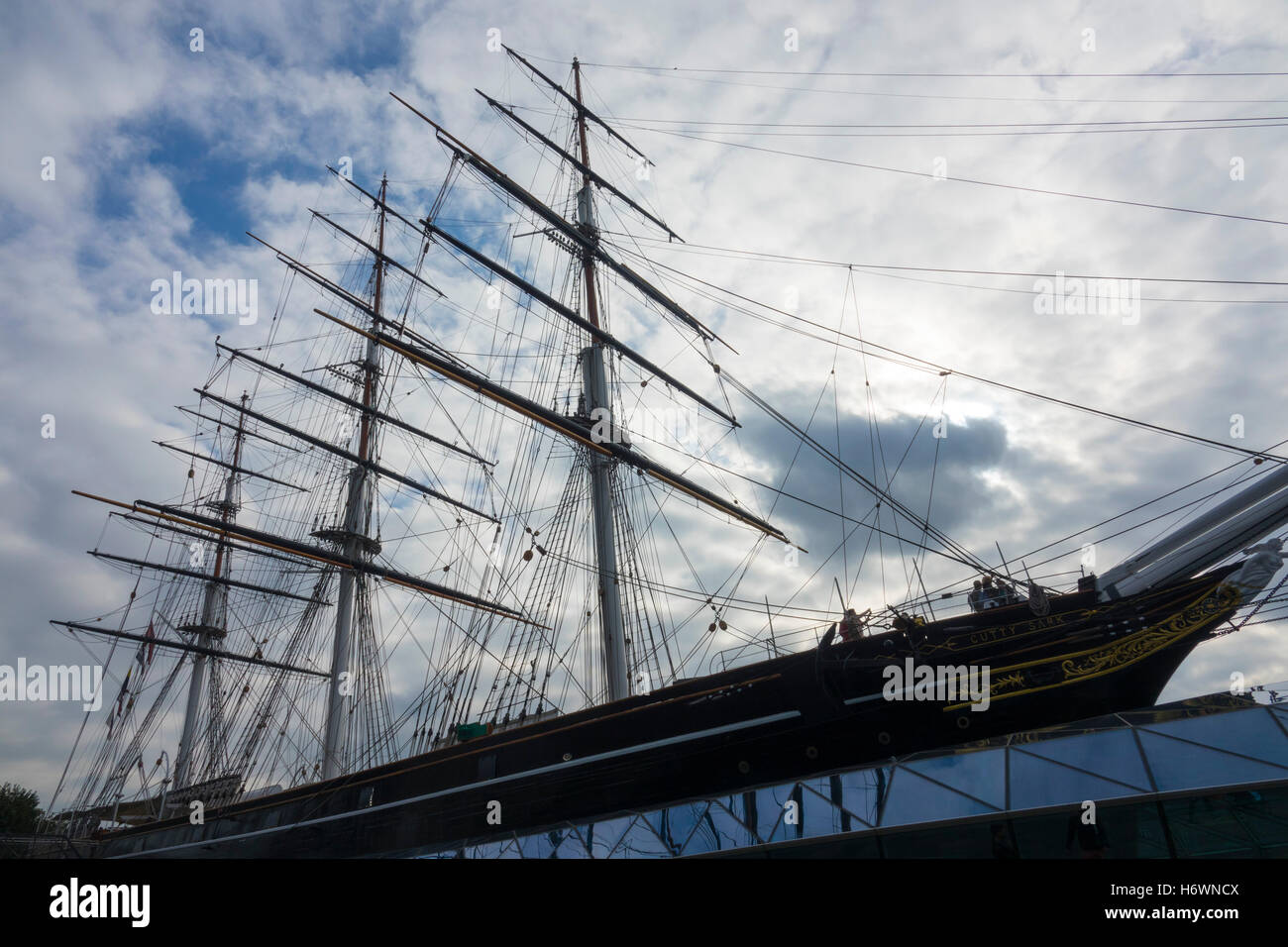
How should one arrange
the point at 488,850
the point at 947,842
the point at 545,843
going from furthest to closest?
the point at 488,850
the point at 545,843
the point at 947,842

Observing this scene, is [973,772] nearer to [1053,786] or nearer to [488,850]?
[1053,786]

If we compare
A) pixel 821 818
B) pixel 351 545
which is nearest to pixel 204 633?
pixel 351 545

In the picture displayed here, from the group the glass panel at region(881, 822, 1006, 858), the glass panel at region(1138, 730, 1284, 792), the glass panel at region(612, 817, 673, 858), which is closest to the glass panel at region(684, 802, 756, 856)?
the glass panel at region(612, 817, 673, 858)

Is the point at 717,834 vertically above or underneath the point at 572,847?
above

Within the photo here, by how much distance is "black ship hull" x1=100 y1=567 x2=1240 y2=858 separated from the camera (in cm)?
1054

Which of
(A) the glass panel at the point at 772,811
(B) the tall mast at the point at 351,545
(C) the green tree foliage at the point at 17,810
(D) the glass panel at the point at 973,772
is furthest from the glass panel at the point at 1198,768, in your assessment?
(C) the green tree foliage at the point at 17,810

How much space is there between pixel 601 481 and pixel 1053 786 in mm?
13879

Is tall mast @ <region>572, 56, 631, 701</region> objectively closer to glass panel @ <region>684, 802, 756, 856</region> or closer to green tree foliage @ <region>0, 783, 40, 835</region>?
glass panel @ <region>684, 802, 756, 856</region>

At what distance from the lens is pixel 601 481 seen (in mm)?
20234

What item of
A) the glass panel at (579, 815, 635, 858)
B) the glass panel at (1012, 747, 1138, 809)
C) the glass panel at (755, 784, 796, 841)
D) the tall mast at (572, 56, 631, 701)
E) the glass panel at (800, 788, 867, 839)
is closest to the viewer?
the glass panel at (1012, 747, 1138, 809)

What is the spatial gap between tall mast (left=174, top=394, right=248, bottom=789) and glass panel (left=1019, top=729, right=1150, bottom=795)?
33.7 meters

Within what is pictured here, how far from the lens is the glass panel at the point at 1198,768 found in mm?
7055
